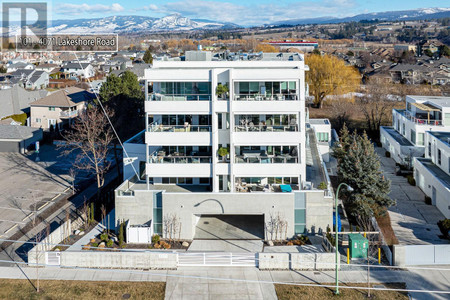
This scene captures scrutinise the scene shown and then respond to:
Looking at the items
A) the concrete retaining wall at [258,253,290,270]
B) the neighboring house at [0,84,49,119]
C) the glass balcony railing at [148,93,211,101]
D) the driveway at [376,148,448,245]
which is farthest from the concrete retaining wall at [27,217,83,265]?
the neighboring house at [0,84,49,119]

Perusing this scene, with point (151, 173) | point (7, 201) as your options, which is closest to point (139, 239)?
point (151, 173)

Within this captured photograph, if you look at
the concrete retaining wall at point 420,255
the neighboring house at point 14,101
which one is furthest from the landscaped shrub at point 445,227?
the neighboring house at point 14,101

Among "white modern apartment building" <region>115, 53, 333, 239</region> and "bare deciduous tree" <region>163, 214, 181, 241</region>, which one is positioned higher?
"white modern apartment building" <region>115, 53, 333, 239</region>

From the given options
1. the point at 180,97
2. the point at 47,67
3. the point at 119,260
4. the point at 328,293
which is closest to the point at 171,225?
the point at 119,260

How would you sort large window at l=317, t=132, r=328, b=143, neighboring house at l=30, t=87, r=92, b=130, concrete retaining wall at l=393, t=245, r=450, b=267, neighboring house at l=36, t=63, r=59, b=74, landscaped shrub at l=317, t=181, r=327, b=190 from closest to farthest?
1. concrete retaining wall at l=393, t=245, r=450, b=267
2. landscaped shrub at l=317, t=181, r=327, b=190
3. large window at l=317, t=132, r=328, b=143
4. neighboring house at l=30, t=87, r=92, b=130
5. neighboring house at l=36, t=63, r=59, b=74

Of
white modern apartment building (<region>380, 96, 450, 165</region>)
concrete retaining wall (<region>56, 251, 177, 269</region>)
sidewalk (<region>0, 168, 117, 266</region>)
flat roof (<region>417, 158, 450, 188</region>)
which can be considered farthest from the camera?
white modern apartment building (<region>380, 96, 450, 165</region>)

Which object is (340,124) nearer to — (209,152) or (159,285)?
(209,152)

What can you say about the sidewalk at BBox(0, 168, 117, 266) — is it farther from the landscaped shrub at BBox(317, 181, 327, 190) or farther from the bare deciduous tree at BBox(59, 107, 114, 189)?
the landscaped shrub at BBox(317, 181, 327, 190)
